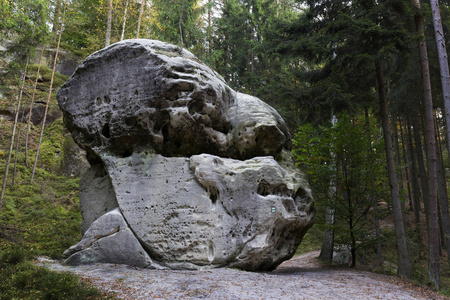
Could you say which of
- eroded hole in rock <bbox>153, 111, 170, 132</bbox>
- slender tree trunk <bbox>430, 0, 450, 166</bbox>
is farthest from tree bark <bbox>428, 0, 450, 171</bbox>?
eroded hole in rock <bbox>153, 111, 170, 132</bbox>

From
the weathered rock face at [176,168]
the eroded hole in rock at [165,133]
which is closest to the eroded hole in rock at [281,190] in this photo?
the weathered rock face at [176,168]

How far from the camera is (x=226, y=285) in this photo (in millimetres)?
5707

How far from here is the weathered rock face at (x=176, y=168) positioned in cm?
760

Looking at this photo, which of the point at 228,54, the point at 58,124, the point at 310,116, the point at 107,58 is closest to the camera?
the point at 107,58

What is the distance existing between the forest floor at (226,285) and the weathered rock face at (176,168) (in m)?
0.80

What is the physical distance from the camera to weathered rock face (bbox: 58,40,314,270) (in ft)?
24.9

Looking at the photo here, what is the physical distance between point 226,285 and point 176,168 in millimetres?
3555

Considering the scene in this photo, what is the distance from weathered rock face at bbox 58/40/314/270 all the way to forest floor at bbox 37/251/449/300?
0.80 metres

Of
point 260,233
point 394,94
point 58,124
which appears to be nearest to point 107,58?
point 260,233

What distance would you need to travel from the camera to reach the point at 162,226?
766 centimetres

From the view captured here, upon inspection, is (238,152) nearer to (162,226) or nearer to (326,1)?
(162,226)

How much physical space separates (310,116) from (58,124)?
14.9 meters

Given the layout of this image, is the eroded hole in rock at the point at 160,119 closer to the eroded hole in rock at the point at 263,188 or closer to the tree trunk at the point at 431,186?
the eroded hole in rock at the point at 263,188

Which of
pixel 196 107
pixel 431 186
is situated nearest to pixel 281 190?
pixel 196 107
